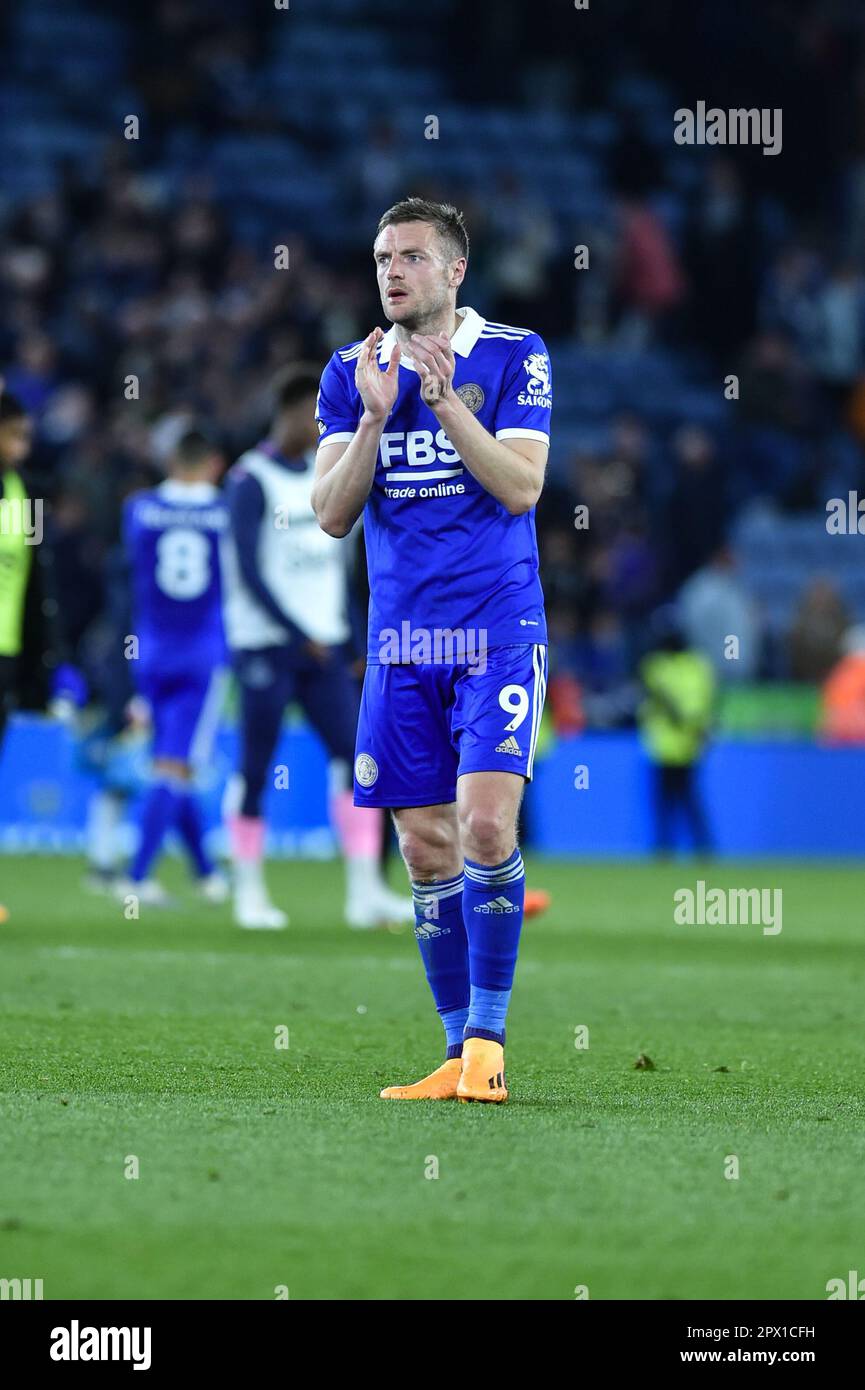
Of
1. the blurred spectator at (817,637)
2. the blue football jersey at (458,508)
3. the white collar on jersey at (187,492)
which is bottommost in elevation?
the blue football jersey at (458,508)

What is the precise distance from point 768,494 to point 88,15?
900 cm

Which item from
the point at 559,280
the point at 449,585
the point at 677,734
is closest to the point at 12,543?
the point at 449,585

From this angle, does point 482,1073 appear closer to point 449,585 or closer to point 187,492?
point 449,585

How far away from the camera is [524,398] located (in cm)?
599

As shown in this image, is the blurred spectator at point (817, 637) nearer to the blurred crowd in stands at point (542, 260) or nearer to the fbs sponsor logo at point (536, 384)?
the blurred crowd in stands at point (542, 260)

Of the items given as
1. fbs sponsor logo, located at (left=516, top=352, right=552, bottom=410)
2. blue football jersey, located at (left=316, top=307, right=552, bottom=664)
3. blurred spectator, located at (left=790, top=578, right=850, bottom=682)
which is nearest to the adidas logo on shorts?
blue football jersey, located at (left=316, top=307, right=552, bottom=664)

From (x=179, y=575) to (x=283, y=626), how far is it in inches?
61.8

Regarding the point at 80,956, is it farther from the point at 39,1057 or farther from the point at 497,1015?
the point at 497,1015

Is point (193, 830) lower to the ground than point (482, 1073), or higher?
higher

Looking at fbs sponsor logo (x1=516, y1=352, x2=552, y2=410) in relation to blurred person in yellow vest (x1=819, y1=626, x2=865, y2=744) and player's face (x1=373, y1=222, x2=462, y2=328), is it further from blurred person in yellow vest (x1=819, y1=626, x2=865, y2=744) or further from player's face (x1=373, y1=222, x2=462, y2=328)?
blurred person in yellow vest (x1=819, y1=626, x2=865, y2=744)

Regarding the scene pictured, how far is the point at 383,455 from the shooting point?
6062 mm

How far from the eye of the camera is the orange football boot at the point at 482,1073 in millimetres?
5812
